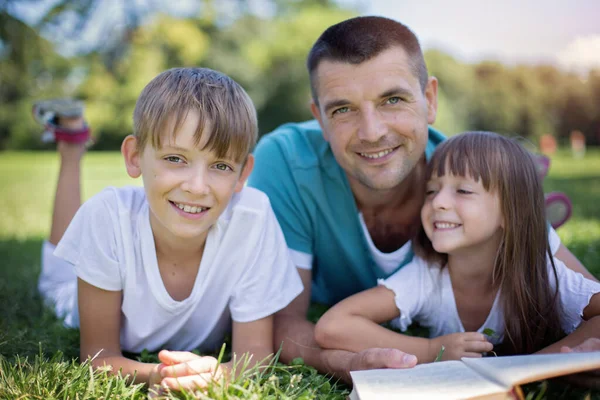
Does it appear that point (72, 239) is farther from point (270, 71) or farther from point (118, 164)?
point (270, 71)

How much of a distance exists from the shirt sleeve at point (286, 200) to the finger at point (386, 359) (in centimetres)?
92

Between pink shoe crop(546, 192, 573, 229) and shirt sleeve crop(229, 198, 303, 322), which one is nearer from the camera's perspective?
shirt sleeve crop(229, 198, 303, 322)

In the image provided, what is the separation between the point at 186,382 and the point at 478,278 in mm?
1391

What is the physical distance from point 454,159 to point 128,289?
1.52 m

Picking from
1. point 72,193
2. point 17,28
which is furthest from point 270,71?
point 72,193

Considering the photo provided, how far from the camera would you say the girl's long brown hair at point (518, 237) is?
2322mm

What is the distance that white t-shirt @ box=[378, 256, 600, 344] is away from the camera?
2336 mm

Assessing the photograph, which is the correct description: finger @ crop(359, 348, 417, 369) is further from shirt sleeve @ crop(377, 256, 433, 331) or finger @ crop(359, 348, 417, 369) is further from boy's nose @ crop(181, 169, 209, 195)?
boy's nose @ crop(181, 169, 209, 195)

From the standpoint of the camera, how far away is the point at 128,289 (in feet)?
7.66

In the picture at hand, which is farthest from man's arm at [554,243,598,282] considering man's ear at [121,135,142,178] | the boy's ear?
man's ear at [121,135,142,178]

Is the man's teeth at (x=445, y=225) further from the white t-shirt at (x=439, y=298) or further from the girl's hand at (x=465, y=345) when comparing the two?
the girl's hand at (x=465, y=345)

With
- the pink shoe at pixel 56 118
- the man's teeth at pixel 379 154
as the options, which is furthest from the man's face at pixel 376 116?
the pink shoe at pixel 56 118

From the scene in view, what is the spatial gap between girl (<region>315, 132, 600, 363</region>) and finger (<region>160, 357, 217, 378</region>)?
0.56 m

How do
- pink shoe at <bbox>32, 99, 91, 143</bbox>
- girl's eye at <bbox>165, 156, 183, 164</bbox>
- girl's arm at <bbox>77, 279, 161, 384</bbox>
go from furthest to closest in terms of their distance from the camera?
pink shoe at <bbox>32, 99, 91, 143</bbox>, girl's arm at <bbox>77, 279, 161, 384</bbox>, girl's eye at <bbox>165, 156, 183, 164</bbox>
